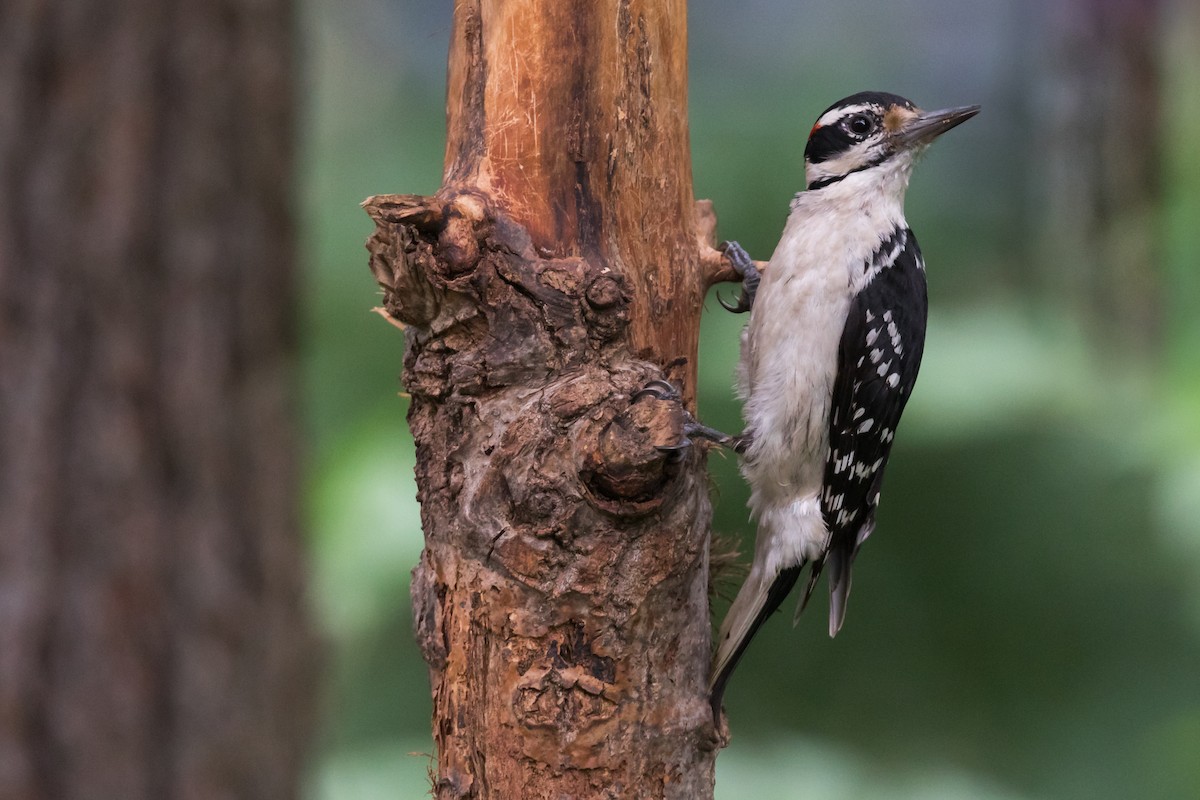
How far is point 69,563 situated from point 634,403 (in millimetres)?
1324

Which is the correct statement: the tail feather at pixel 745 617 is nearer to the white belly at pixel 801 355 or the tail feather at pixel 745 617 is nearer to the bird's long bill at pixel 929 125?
the white belly at pixel 801 355

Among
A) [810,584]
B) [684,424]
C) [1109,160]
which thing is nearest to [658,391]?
[684,424]

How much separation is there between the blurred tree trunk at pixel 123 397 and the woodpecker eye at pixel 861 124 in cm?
138

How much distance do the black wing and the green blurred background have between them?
1640mm

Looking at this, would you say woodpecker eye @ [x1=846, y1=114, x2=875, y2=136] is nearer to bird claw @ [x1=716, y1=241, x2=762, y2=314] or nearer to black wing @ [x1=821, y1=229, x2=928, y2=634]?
black wing @ [x1=821, y1=229, x2=928, y2=634]

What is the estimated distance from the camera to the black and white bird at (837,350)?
2.42 metres

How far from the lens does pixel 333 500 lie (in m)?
4.17

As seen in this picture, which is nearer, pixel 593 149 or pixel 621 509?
pixel 621 509

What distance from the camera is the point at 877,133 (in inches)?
99.3

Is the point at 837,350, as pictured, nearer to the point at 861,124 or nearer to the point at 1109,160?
the point at 861,124

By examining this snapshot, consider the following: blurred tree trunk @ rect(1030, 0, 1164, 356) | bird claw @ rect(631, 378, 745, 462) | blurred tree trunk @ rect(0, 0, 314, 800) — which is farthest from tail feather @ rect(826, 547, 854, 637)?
blurred tree trunk @ rect(1030, 0, 1164, 356)

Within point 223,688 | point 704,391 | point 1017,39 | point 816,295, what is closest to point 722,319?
point 704,391

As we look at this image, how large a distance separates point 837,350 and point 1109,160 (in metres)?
2.10

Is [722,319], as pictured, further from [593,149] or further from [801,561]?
[593,149]
